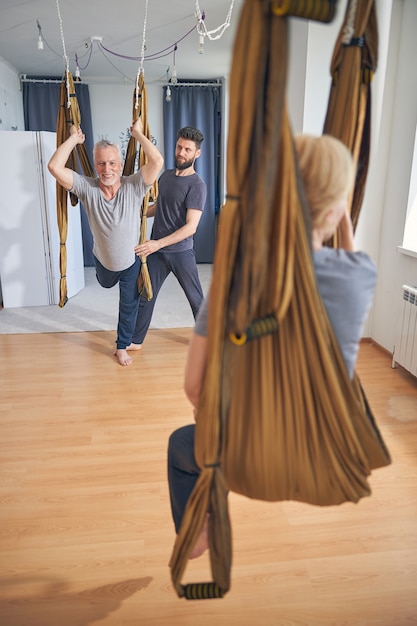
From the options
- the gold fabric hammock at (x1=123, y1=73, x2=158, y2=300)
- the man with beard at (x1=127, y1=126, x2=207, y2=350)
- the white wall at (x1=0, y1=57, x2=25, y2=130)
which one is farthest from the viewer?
the white wall at (x1=0, y1=57, x2=25, y2=130)

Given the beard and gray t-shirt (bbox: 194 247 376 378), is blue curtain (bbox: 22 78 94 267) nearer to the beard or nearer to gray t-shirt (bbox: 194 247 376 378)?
the beard

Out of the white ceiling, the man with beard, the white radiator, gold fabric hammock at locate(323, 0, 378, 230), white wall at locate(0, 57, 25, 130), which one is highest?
the white ceiling

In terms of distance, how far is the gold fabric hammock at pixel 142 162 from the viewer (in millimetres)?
2756

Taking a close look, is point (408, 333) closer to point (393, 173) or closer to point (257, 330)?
point (393, 173)

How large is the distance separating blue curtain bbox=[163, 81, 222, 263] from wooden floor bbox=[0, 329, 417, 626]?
4319 mm

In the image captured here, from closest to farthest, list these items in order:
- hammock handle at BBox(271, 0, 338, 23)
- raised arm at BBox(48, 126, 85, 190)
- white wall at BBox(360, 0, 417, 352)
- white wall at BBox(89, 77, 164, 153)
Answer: hammock handle at BBox(271, 0, 338, 23)
raised arm at BBox(48, 126, 85, 190)
white wall at BBox(360, 0, 417, 352)
white wall at BBox(89, 77, 164, 153)

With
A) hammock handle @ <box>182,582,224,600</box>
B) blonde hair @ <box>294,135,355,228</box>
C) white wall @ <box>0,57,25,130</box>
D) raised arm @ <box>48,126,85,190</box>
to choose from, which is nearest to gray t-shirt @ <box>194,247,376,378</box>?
blonde hair @ <box>294,135,355,228</box>

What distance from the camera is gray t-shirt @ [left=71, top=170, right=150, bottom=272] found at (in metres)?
2.83

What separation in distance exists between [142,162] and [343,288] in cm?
225

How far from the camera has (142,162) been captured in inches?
113

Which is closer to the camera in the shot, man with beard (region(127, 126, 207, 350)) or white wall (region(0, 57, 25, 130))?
man with beard (region(127, 126, 207, 350))

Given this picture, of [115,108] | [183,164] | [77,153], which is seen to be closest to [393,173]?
[183,164]

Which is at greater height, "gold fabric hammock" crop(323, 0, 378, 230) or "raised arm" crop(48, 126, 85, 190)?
"gold fabric hammock" crop(323, 0, 378, 230)

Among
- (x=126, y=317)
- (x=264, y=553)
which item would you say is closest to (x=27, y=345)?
(x=126, y=317)
